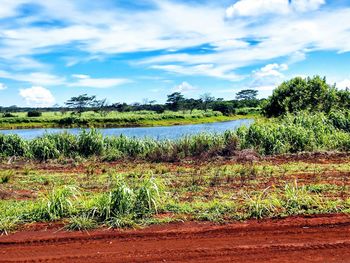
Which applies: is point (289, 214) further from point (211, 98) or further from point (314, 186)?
point (211, 98)

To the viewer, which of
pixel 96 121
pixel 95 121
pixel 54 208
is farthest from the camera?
pixel 96 121

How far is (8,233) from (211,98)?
4138 inches

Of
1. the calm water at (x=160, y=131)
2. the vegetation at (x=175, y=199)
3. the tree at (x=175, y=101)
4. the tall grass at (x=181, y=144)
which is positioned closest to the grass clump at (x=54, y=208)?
the vegetation at (x=175, y=199)

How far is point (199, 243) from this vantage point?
5691 millimetres

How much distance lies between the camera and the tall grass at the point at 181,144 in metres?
14.5

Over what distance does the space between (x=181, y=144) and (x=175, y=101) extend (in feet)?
282

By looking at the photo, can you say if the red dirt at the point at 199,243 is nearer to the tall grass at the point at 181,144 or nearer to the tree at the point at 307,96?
the tall grass at the point at 181,144

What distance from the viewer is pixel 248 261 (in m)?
5.07

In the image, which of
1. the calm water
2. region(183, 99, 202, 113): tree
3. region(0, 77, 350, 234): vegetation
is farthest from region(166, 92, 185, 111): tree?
region(0, 77, 350, 234): vegetation

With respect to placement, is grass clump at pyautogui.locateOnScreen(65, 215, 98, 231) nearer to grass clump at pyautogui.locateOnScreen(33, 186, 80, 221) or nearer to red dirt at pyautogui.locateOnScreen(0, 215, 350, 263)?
red dirt at pyautogui.locateOnScreen(0, 215, 350, 263)

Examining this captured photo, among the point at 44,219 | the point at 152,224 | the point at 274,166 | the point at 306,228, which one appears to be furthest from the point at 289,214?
the point at 274,166

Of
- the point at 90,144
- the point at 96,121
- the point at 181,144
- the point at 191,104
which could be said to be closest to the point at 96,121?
the point at 96,121

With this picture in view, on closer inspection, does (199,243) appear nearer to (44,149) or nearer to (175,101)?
(44,149)

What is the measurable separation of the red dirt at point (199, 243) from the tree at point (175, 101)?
9051 centimetres
